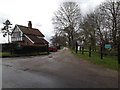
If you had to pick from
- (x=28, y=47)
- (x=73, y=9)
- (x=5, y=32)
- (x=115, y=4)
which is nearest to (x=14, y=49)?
(x=28, y=47)

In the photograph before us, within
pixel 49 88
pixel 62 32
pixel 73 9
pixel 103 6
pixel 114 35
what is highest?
pixel 73 9

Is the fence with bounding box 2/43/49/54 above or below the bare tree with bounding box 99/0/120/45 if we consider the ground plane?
below

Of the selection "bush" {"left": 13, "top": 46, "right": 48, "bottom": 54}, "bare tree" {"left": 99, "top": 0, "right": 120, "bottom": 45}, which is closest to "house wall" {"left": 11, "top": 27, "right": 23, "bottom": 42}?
"bush" {"left": 13, "top": 46, "right": 48, "bottom": 54}

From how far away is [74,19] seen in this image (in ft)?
106

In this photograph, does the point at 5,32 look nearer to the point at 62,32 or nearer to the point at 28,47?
the point at 62,32

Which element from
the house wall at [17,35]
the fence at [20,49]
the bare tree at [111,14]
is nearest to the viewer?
the bare tree at [111,14]

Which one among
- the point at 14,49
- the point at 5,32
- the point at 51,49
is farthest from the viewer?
the point at 5,32

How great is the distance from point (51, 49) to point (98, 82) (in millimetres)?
21106

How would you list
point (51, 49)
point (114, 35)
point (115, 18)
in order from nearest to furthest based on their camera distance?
1. point (114, 35)
2. point (115, 18)
3. point (51, 49)

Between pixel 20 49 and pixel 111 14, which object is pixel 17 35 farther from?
pixel 111 14

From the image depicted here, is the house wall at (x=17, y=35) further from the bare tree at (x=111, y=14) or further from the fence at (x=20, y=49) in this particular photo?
the bare tree at (x=111, y=14)

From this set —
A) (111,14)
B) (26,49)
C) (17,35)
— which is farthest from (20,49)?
(17,35)

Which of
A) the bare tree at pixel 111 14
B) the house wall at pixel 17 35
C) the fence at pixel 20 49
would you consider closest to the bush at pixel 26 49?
the fence at pixel 20 49

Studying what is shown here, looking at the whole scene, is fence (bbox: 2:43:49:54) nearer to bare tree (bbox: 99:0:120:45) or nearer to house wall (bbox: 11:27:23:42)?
bare tree (bbox: 99:0:120:45)
